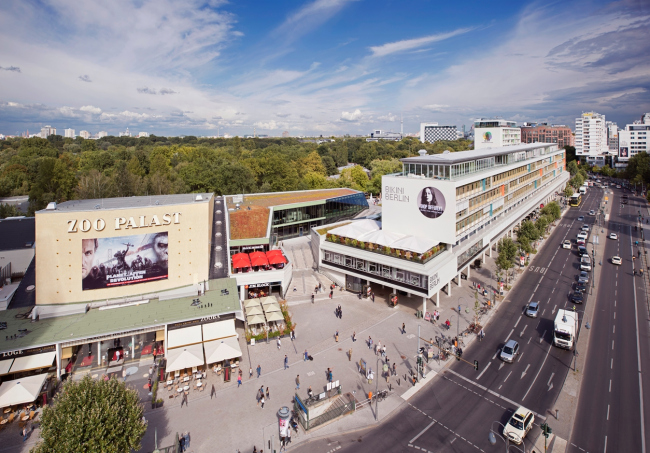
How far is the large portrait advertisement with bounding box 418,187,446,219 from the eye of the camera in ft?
134

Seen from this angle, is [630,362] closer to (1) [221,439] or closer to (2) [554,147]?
(1) [221,439]

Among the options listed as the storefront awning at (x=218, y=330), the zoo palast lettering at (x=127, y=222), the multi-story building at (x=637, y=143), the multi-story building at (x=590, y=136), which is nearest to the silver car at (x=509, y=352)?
the storefront awning at (x=218, y=330)

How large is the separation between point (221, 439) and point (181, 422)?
137 inches

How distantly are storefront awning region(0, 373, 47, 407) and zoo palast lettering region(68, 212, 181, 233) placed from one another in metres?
12.5

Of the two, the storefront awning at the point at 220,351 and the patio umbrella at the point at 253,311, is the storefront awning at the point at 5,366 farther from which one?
the patio umbrella at the point at 253,311

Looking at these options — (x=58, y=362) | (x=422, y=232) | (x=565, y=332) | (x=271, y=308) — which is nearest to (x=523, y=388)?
(x=565, y=332)

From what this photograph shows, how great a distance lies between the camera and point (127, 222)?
33.1 metres

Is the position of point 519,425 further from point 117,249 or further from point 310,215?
point 310,215

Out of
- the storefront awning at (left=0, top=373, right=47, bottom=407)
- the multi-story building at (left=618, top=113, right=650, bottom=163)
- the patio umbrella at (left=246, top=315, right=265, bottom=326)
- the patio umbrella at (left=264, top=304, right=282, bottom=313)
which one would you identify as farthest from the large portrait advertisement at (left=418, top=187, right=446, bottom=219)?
the multi-story building at (left=618, top=113, right=650, bottom=163)

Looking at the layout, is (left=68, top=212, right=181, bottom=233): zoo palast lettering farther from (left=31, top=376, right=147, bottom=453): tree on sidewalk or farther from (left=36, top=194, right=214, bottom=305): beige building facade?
(left=31, top=376, right=147, bottom=453): tree on sidewalk

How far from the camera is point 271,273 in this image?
40250mm

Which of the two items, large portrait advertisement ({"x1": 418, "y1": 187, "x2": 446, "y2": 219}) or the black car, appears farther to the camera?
large portrait advertisement ({"x1": 418, "y1": 187, "x2": 446, "y2": 219})

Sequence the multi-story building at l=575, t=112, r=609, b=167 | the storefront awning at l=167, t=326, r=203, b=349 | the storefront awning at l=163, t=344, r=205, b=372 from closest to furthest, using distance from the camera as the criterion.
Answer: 1. the storefront awning at l=163, t=344, r=205, b=372
2. the storefront awning at l=167, t=326, r=203, b=349
3. the multi-story building at l=575, t=112, r=609, b=167

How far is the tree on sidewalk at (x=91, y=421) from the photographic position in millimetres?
16547
